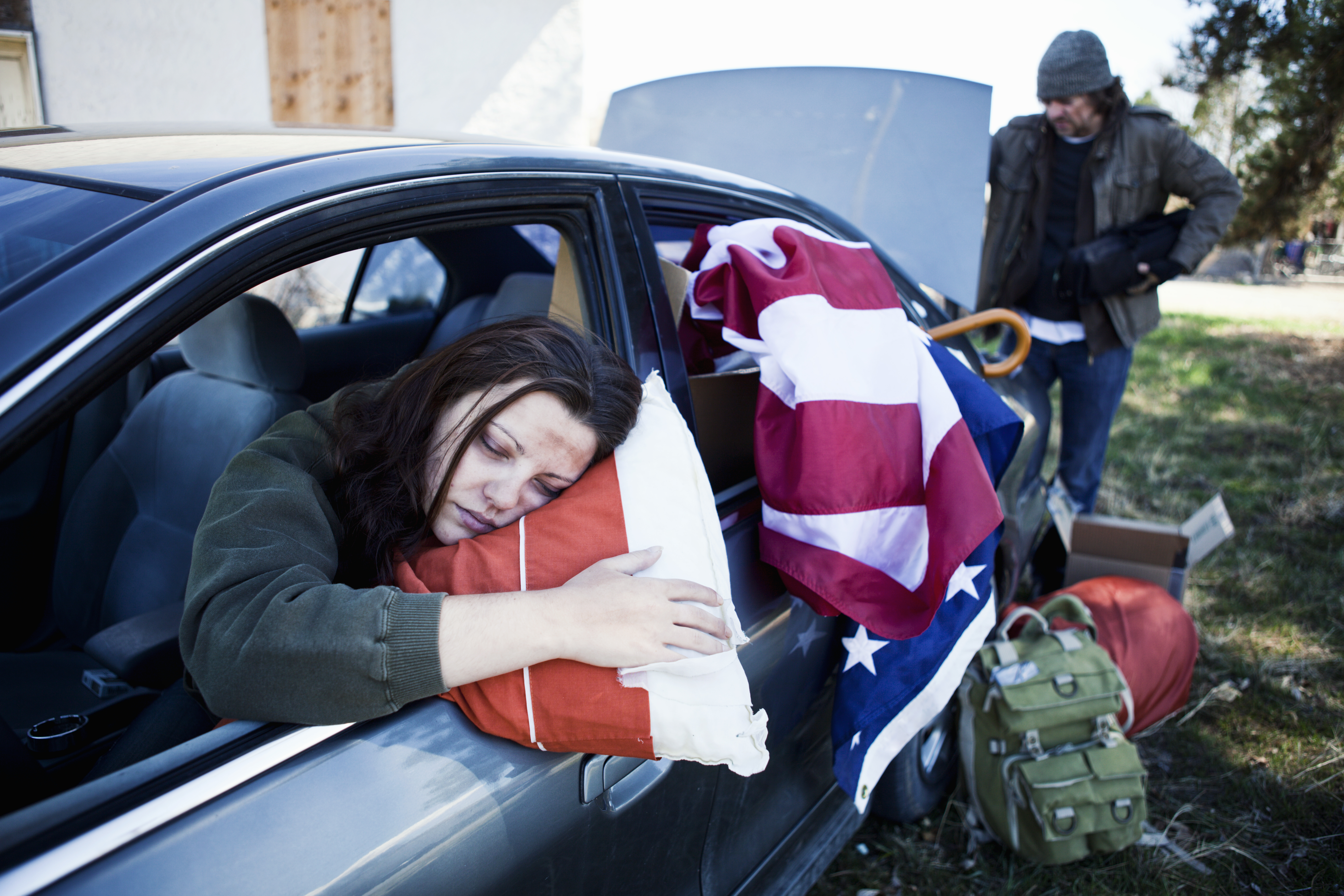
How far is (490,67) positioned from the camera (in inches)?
256

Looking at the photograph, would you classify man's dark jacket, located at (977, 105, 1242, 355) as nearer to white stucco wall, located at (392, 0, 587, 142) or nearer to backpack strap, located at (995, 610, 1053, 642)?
backpack strap, located at (995, 610, 1053, 642)

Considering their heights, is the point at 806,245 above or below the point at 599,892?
above

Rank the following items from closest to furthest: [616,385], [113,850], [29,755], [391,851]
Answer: [113,850]
[391,851]
[29,755]
[616,385]

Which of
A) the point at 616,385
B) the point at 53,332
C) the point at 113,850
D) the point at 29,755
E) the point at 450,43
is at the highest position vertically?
the point at 450,43

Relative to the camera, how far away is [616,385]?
135 centimetres

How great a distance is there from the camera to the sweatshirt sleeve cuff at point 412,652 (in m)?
0.92

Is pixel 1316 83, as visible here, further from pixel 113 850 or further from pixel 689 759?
pixel 113 850

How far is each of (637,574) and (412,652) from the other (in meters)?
0.31

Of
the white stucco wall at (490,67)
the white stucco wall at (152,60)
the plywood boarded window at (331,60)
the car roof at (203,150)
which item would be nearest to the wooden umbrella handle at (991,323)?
the car roof at (203,150)

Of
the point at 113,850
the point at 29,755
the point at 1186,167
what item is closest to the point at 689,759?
the point at 113,850

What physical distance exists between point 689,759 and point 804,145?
2.36 metres

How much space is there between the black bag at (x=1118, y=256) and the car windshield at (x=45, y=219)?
130 inches

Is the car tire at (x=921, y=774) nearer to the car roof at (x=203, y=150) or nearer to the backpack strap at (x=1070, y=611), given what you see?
the backpack strap at (x=1070, y=611)

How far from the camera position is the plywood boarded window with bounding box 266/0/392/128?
566 cm
